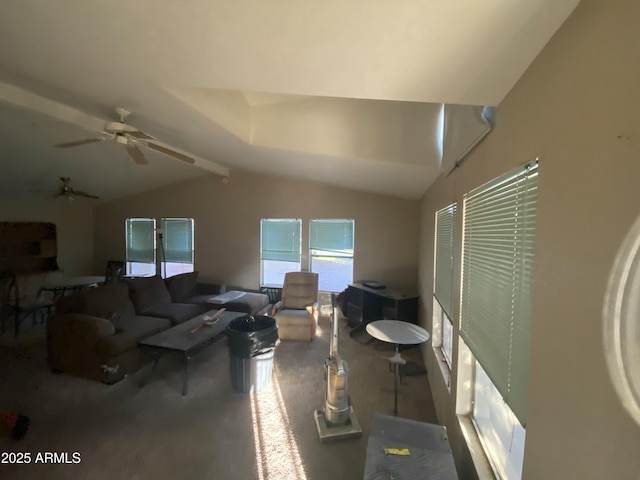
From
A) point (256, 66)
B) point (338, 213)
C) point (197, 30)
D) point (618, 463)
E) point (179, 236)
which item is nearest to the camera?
point (618, 463)

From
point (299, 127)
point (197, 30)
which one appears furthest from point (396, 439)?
point (299, 127)

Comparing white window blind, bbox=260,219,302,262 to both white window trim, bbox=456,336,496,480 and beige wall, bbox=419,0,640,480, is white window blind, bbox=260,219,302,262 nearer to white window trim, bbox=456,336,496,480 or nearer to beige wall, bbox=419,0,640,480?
white window trim, bbox=456,336,496,480

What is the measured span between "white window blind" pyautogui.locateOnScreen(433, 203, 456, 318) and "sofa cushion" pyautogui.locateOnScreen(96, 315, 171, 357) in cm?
319

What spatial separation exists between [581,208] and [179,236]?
21.5ft

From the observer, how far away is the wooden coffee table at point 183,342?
2.83 meters

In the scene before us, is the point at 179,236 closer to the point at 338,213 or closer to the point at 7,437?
the point at 338,213

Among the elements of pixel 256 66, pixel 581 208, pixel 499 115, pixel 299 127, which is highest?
pixel 299 127

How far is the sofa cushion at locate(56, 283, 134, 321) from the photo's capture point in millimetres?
3242

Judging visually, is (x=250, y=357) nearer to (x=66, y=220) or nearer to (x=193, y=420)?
(x=193, y=420)

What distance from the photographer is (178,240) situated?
6.15m

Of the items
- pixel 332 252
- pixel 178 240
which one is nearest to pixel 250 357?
pixel 332 252

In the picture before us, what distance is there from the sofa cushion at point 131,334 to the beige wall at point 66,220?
3.79 meters

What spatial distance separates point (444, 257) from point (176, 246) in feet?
18.2

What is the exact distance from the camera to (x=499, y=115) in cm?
127
